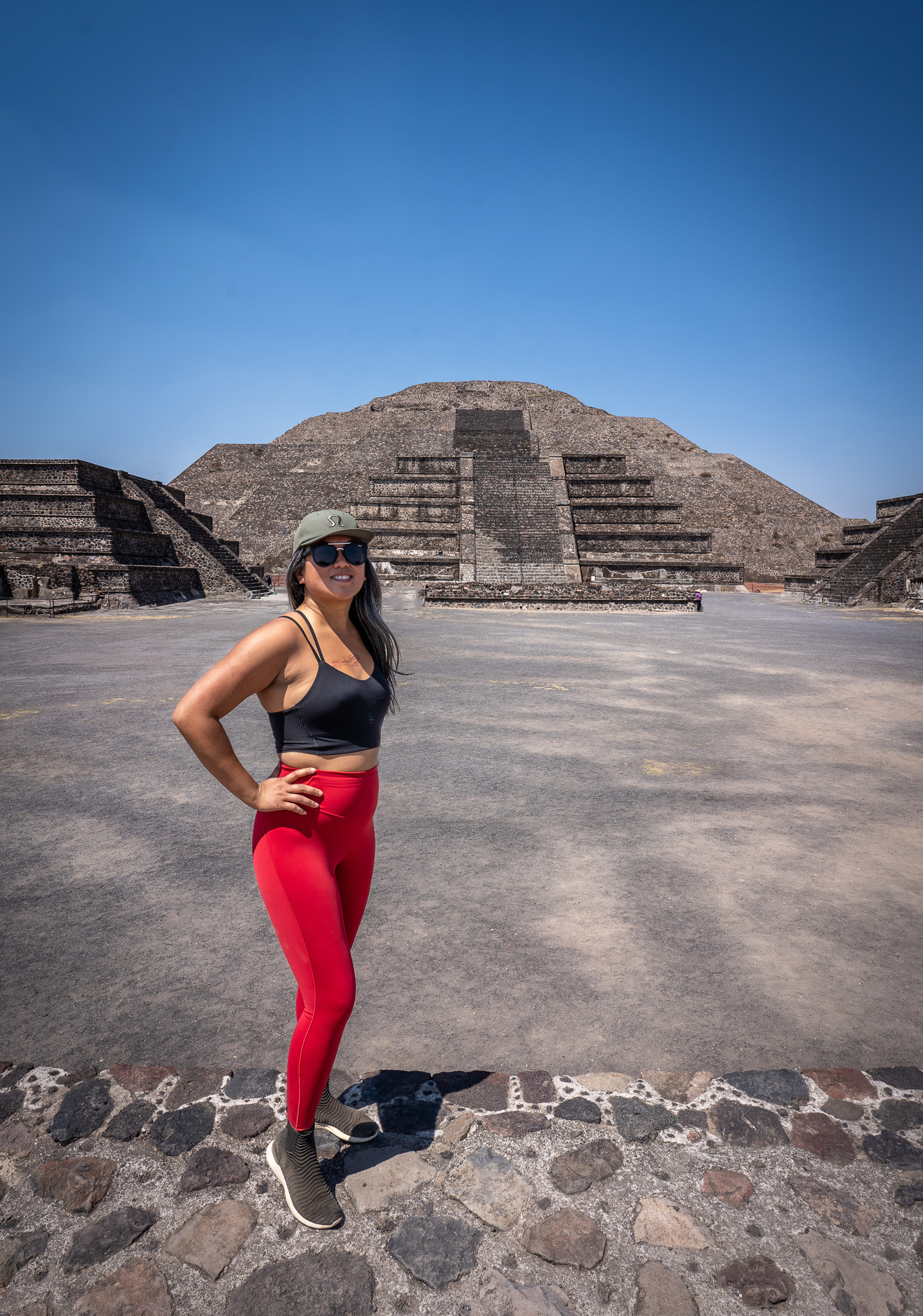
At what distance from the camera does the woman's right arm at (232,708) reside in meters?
1.61

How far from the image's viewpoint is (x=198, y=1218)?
154 centimetres

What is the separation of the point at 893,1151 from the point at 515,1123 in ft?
2.93

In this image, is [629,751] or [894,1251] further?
[629,751]

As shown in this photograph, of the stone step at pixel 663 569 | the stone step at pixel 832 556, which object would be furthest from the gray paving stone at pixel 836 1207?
the stone step at pixel 832 556

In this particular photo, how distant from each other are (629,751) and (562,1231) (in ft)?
12.2

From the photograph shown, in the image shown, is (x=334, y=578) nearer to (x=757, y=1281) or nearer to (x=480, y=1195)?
(x=480, y=1195)

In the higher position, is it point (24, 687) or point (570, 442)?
point (570, 442)

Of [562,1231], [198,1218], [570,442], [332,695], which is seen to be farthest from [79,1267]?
[570,442]

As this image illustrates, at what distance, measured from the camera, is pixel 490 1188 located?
1.63 m

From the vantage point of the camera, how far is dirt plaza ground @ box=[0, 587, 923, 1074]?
7.04 feet

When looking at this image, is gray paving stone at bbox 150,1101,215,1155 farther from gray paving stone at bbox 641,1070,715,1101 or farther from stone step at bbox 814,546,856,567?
stone step at bbox 814,546,856,567

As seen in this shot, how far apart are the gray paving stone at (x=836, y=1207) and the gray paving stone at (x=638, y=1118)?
0.97 feet

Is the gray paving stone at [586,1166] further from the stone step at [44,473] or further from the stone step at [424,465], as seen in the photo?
the stone step at [424,465]

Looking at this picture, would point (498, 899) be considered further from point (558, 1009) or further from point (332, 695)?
point (332, 695)
